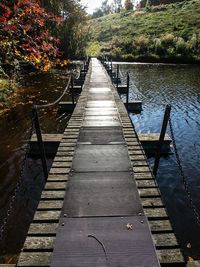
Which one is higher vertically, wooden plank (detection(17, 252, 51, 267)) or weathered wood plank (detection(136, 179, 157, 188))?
wooden plank (detection(17, 252, 51, 267))

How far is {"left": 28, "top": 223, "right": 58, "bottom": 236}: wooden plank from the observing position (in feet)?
14.8

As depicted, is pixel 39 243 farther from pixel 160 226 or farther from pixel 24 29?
pixel 24 29

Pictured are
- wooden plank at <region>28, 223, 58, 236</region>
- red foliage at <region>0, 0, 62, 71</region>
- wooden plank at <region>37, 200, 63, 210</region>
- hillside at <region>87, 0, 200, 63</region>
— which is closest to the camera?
wooden plank at <region>28, 223, 58, 236</region>

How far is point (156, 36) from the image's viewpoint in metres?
56.6

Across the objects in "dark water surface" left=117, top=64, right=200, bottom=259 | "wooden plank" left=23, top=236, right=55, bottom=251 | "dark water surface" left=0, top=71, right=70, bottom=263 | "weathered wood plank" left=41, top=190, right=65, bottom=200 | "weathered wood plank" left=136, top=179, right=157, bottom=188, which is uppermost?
"wooden plank" left=23, top=236, right=55, bottom=251

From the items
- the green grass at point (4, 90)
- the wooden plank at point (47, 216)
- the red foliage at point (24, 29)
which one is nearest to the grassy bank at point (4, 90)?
the green grass at point (4, 90)

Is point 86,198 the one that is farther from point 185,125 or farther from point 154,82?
point 154,82

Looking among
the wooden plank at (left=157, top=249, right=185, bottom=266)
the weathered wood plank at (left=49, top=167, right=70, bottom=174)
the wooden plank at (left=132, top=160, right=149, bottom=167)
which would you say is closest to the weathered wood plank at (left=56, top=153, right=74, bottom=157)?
the weathered wood plank at (left=49, top=167, right=70, bottom=174)

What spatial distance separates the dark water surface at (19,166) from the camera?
23.3 feet

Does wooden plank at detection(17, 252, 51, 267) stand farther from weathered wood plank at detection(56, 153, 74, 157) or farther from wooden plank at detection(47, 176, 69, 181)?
weathered wood plank at detection(56, 153, 74, 157)

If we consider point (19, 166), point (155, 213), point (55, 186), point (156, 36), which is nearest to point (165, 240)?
point (155, 213)

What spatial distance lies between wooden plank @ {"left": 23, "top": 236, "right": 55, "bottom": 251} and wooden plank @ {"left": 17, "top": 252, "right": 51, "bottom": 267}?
9 cm

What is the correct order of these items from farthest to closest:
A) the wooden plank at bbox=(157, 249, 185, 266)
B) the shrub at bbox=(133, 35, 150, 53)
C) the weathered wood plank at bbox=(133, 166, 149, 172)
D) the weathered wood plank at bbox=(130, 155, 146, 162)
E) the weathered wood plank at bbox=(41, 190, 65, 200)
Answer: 1. the shrub at bbox=(133, 35, 150, 53)
2. the weathered wood plank at bbox=(130, 155, 146, 162)
3. the weathered wood plank at bbox=(133, 166, 149, 172)
4. the weathered wood plank at bbox=(41, 190, 65, 200)
5. the wooden plank at bbox=(157, 249, 185, 266)

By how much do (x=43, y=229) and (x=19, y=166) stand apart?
6035 mm
